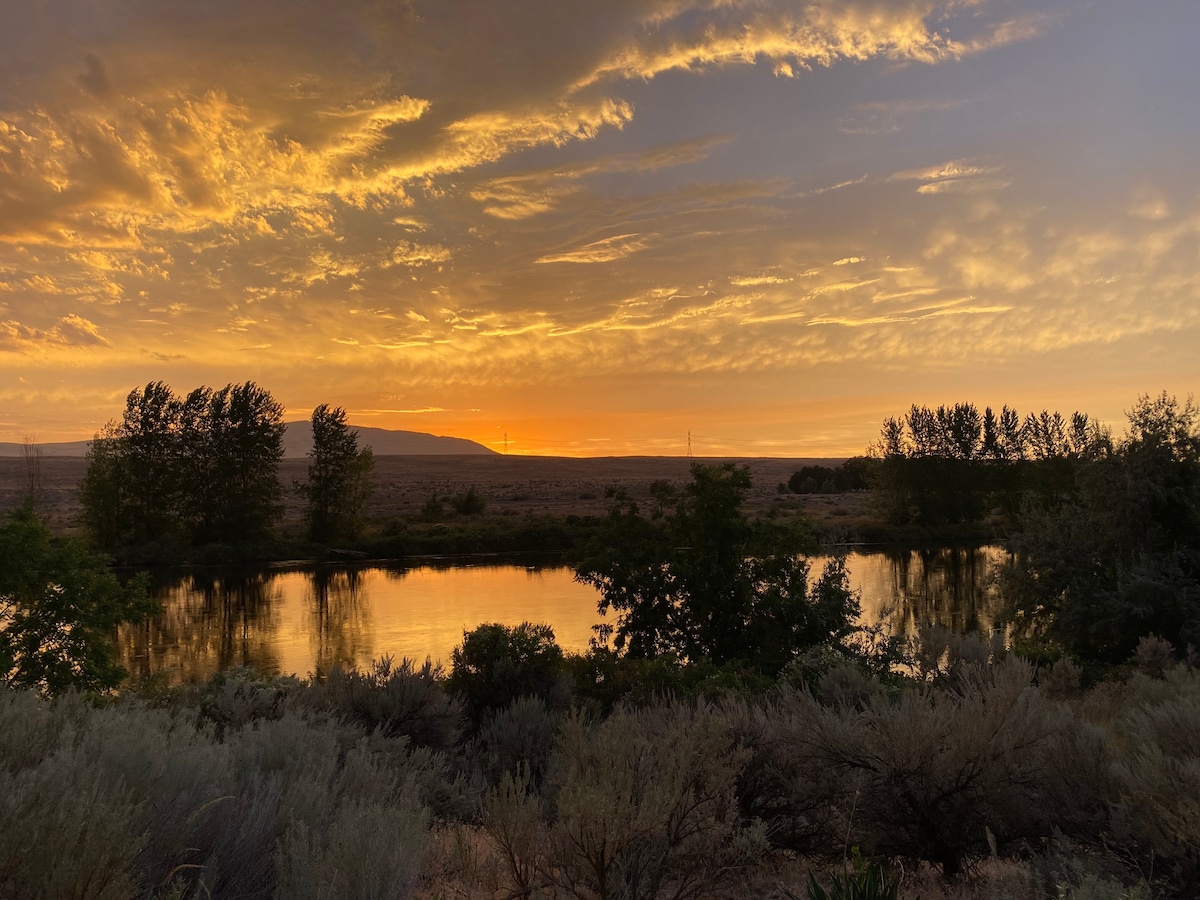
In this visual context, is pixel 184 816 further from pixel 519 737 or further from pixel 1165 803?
pixel 1165 803

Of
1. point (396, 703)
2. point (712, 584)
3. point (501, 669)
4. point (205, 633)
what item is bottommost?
point (205, 633)

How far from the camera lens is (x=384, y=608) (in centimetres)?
3011

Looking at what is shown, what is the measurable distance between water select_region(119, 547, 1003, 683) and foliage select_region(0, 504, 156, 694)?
5.43 metres

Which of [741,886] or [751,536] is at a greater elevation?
[751,536]

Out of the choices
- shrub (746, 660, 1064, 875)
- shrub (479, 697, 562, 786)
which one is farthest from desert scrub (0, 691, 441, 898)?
Answer: shrub (479, 697, 562, 786)

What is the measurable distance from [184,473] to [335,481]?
29.7 feet

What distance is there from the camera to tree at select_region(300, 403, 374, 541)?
165ft

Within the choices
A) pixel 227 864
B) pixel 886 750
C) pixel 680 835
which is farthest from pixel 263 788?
pixel 886 750

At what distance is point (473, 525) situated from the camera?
53375mm

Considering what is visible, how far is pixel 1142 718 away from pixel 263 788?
5.99 metres

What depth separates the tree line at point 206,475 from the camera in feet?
153

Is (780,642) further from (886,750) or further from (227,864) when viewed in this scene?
(227,864)

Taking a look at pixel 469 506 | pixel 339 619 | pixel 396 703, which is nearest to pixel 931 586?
pixel 339 619

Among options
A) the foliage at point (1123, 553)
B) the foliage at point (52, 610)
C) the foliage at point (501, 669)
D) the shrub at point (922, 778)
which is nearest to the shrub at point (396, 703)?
the foliage at point (501, 669)
